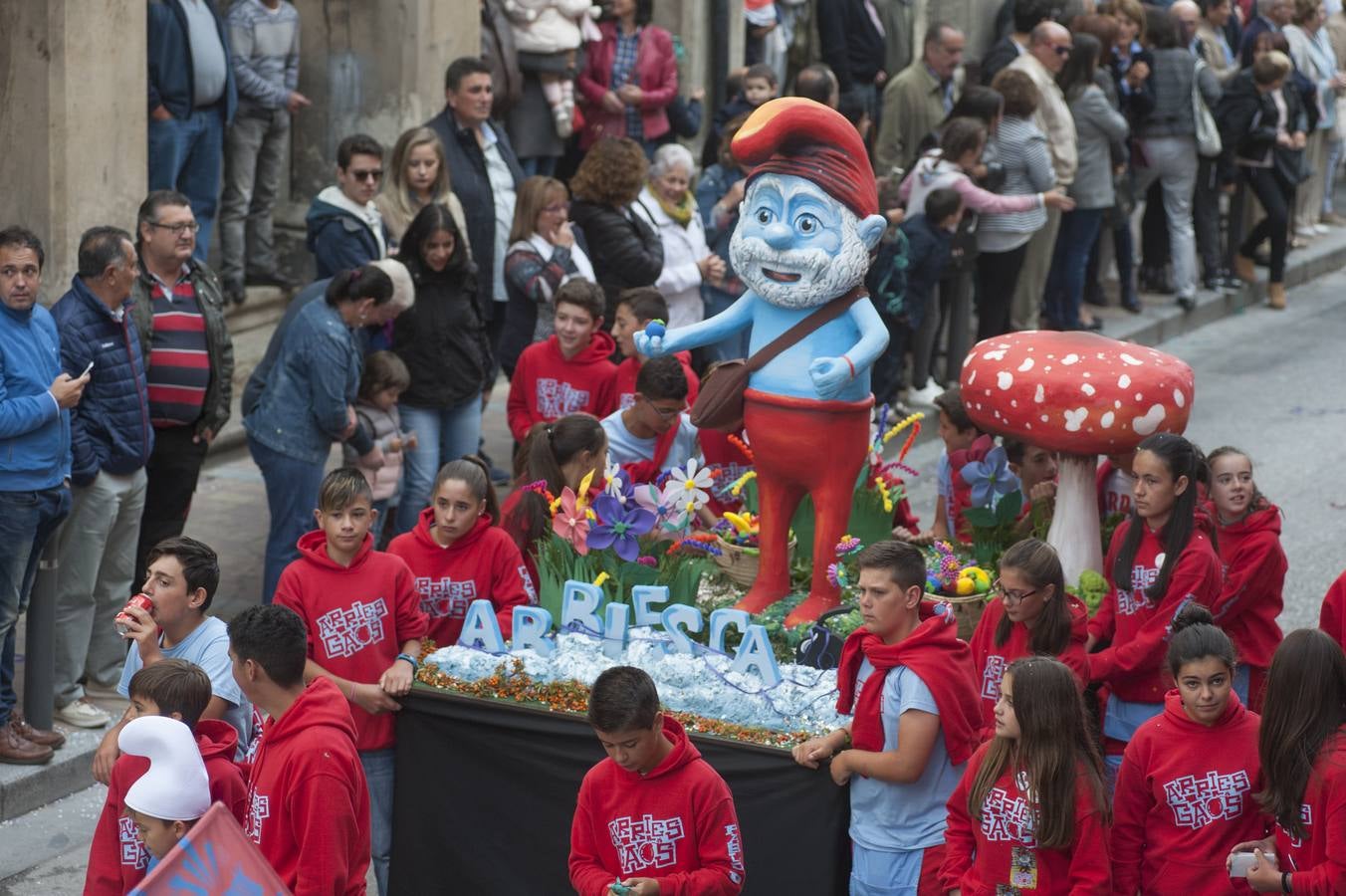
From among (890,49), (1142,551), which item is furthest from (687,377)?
(890,49)

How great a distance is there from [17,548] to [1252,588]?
13.6 feet

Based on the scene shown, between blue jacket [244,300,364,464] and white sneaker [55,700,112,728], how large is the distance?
1318 mm

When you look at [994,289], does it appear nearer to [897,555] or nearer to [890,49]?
[890,49]

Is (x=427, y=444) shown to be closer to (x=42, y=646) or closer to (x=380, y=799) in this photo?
(x=42, y=646)

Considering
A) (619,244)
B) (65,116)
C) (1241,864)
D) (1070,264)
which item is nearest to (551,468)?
(1241,864)

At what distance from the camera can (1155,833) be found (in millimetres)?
5090

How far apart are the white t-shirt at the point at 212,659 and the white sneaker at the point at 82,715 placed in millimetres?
1725

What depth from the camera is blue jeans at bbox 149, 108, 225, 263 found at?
9.98 metres

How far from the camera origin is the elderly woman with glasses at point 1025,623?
5.61m

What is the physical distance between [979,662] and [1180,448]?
93 centimetres

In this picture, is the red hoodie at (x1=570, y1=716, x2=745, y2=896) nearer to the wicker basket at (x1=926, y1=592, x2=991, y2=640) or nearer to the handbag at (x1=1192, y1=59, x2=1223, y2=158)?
the wicker basket at (x1=926, y1=592, x2=991, y2=640)

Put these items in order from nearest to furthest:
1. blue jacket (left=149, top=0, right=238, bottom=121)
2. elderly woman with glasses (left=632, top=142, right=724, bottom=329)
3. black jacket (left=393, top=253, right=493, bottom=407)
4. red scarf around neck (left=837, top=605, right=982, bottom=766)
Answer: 1. red scarf around neck (left=837, top=605, right=982, bottom=766)
2. black jacket (left=393, top=253, right=493, bottom=407)
3. blue jacket (left=149, top=0, right=238, bottom=121)
4. elderly woman with glasses (left=632, top=142, right=724, bottom=329)

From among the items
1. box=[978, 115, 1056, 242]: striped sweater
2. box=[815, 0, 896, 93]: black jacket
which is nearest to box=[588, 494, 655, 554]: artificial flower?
box=[978, 115, 1056, 242]: striped sweater

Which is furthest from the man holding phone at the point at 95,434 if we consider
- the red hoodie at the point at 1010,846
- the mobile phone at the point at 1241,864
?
the mobile phone at the point at 1241,864
